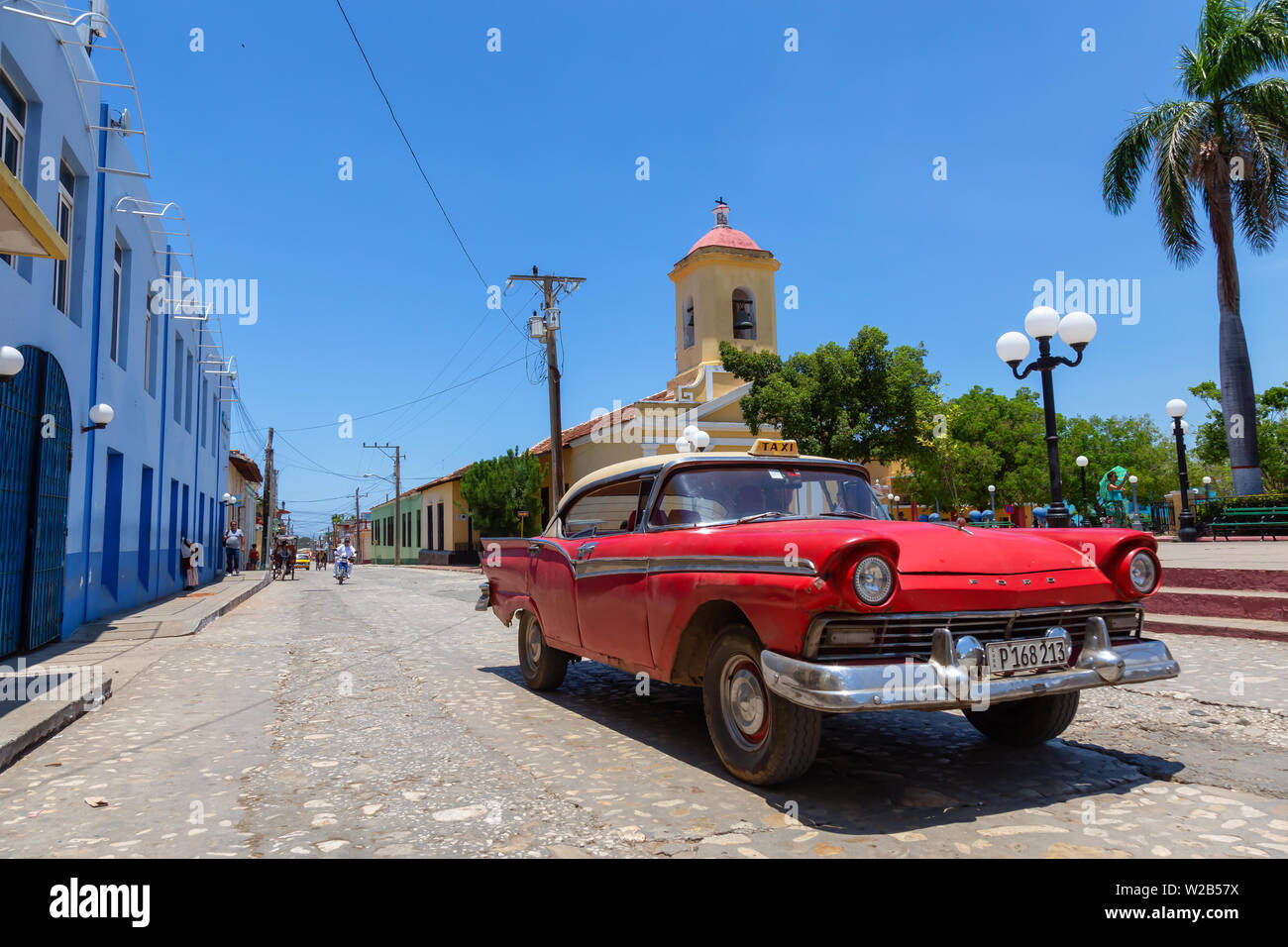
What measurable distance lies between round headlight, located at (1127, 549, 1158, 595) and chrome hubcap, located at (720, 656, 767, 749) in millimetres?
1838

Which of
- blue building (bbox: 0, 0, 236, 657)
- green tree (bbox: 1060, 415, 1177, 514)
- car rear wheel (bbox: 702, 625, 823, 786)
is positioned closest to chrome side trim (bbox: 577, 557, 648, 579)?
car rear wheel (bbox: 702, 625, 823, 786)

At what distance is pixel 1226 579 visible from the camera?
8719 mm

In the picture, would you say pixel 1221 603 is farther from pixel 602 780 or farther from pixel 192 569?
pixel 192 569

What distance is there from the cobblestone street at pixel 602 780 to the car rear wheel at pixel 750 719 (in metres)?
0.14

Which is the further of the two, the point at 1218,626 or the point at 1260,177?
the point at 1260,177

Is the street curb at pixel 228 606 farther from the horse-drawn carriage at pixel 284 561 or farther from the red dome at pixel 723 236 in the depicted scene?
the red dome at pixel 723 236

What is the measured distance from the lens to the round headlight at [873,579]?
309 centimetres

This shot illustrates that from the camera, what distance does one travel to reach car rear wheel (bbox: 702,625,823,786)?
334 centimetres

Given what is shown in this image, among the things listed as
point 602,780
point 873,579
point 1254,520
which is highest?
point 1254,520

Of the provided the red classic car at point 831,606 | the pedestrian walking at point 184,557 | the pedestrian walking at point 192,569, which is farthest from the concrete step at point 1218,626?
the pedestrian walking at point 184,557

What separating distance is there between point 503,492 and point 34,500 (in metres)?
24.4

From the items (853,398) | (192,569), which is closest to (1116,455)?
(853,398)

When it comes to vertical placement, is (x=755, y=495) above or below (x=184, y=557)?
above
